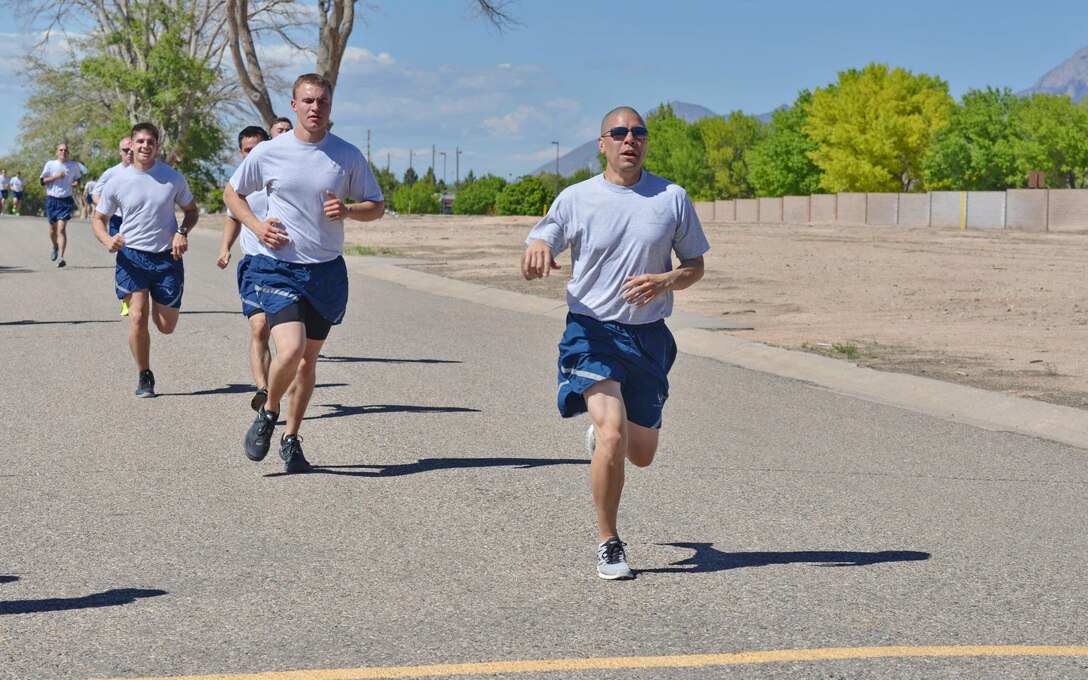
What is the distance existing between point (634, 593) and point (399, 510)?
1761 millimetres

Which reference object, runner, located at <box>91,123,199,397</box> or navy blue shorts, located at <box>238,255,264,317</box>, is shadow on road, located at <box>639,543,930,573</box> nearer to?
navy blue shorts, located at <box>238,255,264,317</box>

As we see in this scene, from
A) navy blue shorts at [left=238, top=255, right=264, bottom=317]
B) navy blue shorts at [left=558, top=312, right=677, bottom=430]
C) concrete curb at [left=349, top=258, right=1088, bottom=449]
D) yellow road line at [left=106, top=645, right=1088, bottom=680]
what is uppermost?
navy blue shorts at [left=238, top=255, right=264, bottom=317]

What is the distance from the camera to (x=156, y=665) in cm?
447

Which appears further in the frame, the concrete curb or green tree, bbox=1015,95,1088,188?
green tree, bbox=1015,95,1088,188

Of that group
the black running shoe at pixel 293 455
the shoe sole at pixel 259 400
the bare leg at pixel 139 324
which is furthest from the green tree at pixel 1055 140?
the black running shoe at pixel 293 455

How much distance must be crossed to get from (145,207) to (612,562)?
243 inches

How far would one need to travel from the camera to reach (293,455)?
307 inches

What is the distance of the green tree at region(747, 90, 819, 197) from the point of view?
106 meters

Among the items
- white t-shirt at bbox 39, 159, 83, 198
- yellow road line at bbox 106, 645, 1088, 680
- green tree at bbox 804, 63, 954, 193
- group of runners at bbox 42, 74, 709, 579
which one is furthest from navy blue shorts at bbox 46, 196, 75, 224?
green tree at bbox 804, 63, 954, 193

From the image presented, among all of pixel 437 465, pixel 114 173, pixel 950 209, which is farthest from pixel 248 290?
pixel 950 209

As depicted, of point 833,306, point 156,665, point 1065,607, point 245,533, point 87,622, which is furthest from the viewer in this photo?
point 833,306

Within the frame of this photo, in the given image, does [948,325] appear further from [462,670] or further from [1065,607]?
[462,670]

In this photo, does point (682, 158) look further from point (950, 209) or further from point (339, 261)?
point (339, 261)

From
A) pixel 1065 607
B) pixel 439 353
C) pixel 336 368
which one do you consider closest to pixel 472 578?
pixel 1065 607
